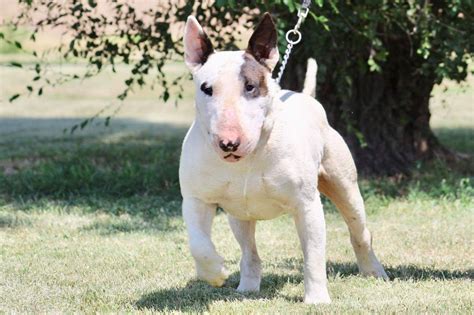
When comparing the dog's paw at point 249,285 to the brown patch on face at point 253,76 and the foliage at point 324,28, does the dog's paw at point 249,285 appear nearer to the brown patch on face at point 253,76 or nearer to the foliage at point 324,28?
the brown patch on face at point 253,76

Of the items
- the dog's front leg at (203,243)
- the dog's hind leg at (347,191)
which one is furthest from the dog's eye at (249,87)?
the dog's hind leg at (347,191)

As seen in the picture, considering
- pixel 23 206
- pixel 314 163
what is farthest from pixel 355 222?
pixel 23 206

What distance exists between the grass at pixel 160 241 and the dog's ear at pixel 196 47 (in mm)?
1242

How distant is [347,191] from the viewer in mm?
5859

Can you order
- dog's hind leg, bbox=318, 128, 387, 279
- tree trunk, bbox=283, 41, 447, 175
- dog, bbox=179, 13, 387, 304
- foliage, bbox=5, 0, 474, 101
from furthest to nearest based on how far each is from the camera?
1. tree trunk, bbox=283, 41, 447, 175
2. foliage, bbox=5, 0, 474, 101
3. dog's hind leg, bbox=318, 128, 387, 279
4. dog, bbox=179, 13, 387, 304

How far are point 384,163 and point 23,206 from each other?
12.5 ft

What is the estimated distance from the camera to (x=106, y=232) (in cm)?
791

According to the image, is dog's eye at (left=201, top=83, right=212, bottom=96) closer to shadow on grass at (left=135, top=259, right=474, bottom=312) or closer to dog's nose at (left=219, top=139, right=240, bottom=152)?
dog's nose at (left=219, top=139, right=240, bottom=152)

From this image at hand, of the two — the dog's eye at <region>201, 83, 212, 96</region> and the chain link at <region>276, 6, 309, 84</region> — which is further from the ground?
the chain link at <region>276, 6, 309, 84</region>

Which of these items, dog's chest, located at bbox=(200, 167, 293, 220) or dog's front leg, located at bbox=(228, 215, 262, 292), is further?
dog's front leg, located at bbox=(228, 215, 262, 292)

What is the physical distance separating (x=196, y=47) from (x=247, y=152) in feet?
2.14

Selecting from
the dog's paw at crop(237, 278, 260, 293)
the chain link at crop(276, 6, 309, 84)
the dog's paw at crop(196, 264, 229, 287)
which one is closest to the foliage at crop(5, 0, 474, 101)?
the chain link at crop(276, 6, 309, 84)

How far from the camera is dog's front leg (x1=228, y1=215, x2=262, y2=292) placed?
579cm

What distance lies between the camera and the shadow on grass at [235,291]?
17.6 ft
